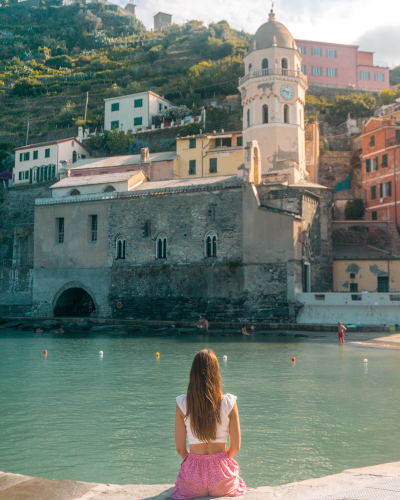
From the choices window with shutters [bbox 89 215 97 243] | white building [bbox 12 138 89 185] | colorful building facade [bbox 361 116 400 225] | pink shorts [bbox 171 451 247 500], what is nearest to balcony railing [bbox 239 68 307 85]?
colorful building facade [bbox 361 116 400 225]

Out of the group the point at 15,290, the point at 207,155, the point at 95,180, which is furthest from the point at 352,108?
the point at 15,290

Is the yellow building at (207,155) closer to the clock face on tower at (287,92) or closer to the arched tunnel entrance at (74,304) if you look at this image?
the clock face on tower at (287,92)

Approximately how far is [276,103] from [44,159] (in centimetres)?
2747

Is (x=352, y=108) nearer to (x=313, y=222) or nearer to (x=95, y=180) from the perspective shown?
(x=313, y=222)

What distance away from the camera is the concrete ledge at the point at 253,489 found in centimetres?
517

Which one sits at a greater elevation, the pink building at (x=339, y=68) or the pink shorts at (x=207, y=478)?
the pink building at (x=339, y=68)

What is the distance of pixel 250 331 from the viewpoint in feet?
99.4

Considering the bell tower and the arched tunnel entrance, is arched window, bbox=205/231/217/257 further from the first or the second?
the arched tunnel entrance

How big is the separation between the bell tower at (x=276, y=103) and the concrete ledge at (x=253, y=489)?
3155 cm

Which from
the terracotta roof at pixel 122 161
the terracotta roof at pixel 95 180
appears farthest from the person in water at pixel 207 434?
the terracotta roof at pixel 122 161

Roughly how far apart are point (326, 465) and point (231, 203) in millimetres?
25958

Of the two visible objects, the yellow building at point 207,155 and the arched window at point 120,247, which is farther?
the yellow building at point 207,155

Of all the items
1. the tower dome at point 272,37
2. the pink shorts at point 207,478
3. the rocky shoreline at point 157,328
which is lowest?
the rocky shoreline at point 157,328

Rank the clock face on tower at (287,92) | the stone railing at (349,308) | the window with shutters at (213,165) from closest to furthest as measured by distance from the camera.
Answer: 1. the stone railing at (349,308)
2. the clock face on tower at (287,92)
3. the window with shutters at (213,165)
